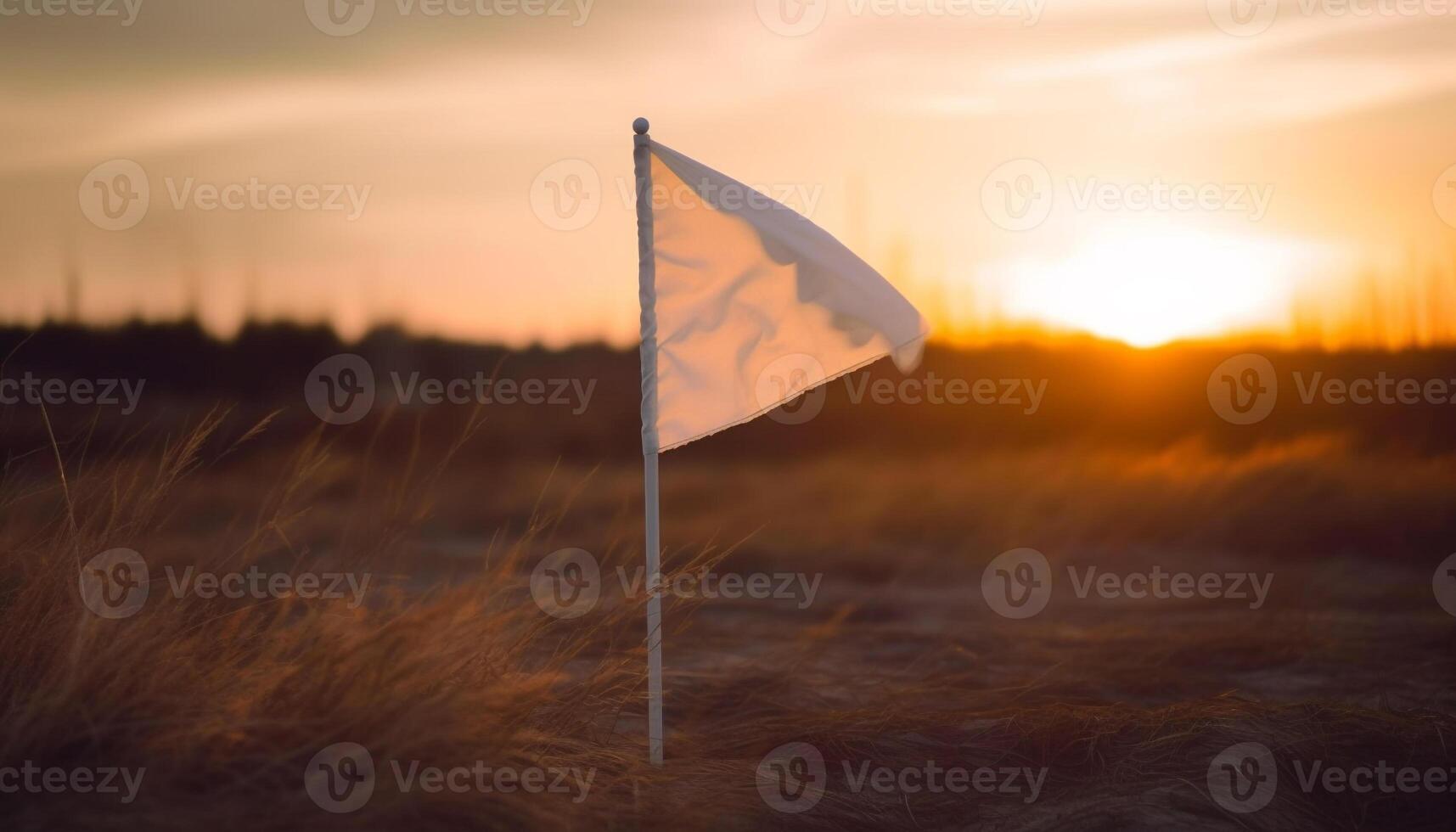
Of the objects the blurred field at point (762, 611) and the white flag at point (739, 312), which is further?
the white flag at point (739, 312)

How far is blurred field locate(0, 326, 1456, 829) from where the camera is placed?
3.74 metres

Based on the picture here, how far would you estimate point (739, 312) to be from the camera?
4.91m

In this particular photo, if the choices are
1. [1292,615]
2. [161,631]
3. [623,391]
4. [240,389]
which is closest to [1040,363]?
[623,391]

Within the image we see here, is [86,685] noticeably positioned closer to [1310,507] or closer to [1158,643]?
[1158,643]

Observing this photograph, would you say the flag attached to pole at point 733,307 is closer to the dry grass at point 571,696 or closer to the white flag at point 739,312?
the white flag at point 739,312

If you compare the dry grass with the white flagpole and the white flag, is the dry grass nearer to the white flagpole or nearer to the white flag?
the white flagpole

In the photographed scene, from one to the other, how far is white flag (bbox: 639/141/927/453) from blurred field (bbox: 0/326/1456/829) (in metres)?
0.66

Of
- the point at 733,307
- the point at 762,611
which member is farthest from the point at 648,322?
the point at 762,611

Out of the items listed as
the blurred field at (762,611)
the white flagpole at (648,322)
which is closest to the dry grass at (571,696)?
the blurred field at (762,611)

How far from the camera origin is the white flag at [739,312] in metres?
4.85

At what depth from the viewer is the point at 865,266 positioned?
4977mm

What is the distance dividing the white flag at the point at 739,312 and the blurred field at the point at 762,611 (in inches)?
26.2

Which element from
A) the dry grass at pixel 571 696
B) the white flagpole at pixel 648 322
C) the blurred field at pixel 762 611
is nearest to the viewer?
the dry grass at pixel 571 696

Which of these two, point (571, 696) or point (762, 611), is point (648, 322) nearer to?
point (571, 696)
